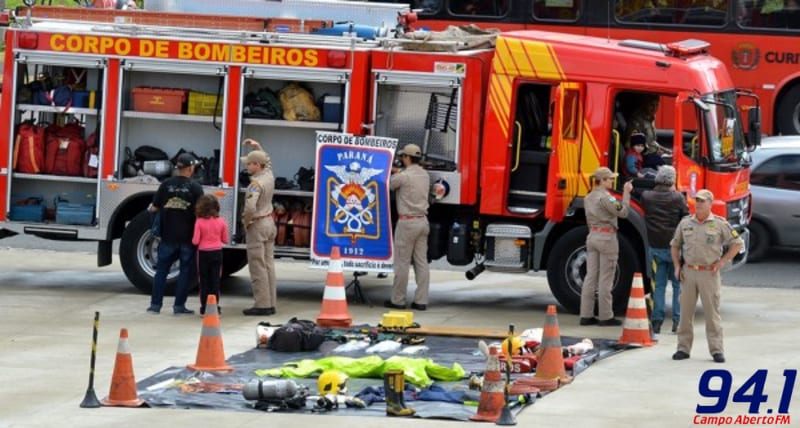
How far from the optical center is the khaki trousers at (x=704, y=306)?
49.6ft

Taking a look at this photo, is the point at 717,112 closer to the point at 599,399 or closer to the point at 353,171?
the point at 353,171

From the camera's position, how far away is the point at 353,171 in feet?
59.9

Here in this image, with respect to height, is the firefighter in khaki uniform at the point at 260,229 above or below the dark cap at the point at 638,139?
below

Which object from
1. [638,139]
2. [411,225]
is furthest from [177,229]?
[638,139]

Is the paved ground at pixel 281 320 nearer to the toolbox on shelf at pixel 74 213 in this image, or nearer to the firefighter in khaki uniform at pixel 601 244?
the firefighter in khaki uniform at pixel 601 244

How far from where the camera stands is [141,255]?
18.9 meters

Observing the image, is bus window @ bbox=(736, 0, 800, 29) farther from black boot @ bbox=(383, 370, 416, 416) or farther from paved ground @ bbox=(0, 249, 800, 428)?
black boot @ bbox=(383, 370, 416, 416)

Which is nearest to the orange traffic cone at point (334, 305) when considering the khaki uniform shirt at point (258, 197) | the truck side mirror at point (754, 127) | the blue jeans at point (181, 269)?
the khaki uniform shirt at point (258, 197)

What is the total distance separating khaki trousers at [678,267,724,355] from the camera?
15117mm

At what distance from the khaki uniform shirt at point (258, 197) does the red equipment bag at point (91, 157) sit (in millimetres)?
2096

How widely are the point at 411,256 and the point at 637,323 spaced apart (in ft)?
10.2

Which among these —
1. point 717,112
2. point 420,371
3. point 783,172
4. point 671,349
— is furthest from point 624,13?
point 420,371

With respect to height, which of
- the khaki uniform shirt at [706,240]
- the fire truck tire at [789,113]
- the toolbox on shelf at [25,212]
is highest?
the fire truck tire at [789,113]

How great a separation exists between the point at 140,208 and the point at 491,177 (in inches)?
158
